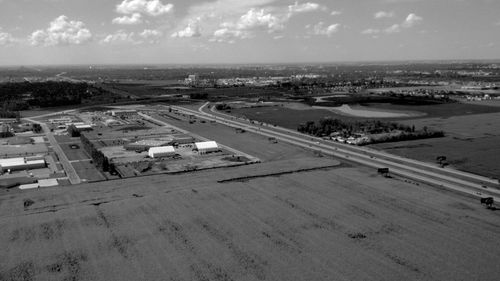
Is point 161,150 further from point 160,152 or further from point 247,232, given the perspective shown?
point 247,232

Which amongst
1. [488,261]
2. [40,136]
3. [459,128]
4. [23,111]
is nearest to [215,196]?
[488,261]

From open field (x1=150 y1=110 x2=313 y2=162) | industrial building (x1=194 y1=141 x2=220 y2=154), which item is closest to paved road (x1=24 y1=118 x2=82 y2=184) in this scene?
industrial building (x1=194 y1=141 x2=220 y2=154)

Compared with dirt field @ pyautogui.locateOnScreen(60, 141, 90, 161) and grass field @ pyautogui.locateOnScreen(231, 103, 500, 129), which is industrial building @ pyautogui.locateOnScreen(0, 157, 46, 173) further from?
grass field @ pyautogui.locateOnScreen(231, 103, 500, 129)

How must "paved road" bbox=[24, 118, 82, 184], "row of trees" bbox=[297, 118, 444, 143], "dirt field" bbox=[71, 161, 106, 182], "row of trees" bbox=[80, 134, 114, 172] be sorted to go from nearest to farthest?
1. "dirt field" bbox=[71, 161, 106, 182]
2. "paved road" bbox=[24, 118, 82, 184]
3. "row of trees" bbox=[80, 134, 114, 172]
4. "row of trees" bbox=[297, 118, 444, 143]

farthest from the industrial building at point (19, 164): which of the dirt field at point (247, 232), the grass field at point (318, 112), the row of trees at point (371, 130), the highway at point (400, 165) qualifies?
the grass field at point (318, 112)

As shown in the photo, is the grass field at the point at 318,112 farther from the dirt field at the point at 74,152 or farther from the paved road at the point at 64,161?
the paved road at the point at 64,161

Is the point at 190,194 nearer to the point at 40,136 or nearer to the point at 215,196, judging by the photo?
the point at 215,196

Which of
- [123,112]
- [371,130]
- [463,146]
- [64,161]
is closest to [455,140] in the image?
[463,146]
